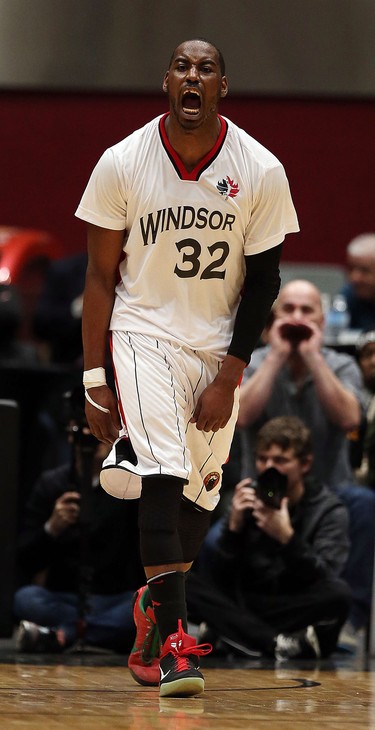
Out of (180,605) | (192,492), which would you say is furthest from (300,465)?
(180,605)

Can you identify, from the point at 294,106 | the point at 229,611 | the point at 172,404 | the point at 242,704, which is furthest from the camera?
the point at 294,106

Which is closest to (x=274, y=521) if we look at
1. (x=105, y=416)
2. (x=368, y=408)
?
(x=368, y=408)

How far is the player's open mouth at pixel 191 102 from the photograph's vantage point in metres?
3.38

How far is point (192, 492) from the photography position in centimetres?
356

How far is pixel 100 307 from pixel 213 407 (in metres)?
0.40

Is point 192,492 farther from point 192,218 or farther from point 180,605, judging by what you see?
point 192,218

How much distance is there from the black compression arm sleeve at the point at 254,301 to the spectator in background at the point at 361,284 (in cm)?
360

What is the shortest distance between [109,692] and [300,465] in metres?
1.83

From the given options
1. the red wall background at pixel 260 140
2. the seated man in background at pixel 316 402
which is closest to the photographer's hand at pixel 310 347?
the seated man in background at pixel 316 402

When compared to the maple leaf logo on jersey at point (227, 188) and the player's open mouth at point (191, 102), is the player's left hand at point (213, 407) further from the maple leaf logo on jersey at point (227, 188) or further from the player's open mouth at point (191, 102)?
the player's open mouth at point (191, 102)

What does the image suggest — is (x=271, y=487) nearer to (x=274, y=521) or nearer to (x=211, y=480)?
(x=274, y=521)

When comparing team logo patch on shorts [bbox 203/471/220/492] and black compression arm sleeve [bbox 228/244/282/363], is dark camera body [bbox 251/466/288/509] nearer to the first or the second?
team logo patch on shorts [bbox 203/471/220/492]

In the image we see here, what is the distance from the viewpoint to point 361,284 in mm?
7156

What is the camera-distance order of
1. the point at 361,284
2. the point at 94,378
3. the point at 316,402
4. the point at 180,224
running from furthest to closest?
the point at 361,284
the point at 316,402
the point at 94,378
the point at 180,224
